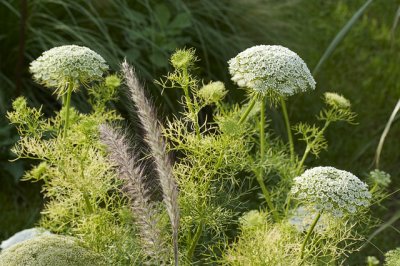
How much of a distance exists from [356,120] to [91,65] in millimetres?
2872

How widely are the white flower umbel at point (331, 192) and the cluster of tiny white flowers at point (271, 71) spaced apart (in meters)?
0.26

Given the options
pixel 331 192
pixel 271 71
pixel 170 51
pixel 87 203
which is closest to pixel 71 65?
pixel 87 203

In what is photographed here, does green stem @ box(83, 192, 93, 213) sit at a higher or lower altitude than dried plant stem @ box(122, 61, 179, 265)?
lower

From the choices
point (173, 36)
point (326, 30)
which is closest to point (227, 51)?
point (173, 36)

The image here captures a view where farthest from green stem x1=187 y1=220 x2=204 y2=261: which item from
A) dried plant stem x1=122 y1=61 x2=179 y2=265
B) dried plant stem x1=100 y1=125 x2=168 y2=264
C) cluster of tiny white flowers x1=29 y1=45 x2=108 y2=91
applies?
cluster of tiny white flowers x1=29 y1=45 x2=108 y2=91

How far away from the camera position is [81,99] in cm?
420

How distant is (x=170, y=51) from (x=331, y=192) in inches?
87.4

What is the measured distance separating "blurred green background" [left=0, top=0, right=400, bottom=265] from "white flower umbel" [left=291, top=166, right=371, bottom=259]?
1.35 m

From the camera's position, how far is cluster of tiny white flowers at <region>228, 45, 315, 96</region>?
7.25 ft

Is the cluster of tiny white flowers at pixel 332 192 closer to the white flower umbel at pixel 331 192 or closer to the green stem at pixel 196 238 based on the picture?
the white flower umbel at pixel 331 192

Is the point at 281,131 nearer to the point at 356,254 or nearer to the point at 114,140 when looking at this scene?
the point at 356,254

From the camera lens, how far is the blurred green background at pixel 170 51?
3941mm

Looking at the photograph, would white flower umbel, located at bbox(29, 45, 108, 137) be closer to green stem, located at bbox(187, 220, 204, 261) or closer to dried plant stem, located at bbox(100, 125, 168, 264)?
dried plant stem, located at bbox(100, 125, 168, 264)

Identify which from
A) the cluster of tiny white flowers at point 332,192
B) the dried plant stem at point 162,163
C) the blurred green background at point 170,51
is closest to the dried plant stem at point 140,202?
the dried plant stem at point 162,163
